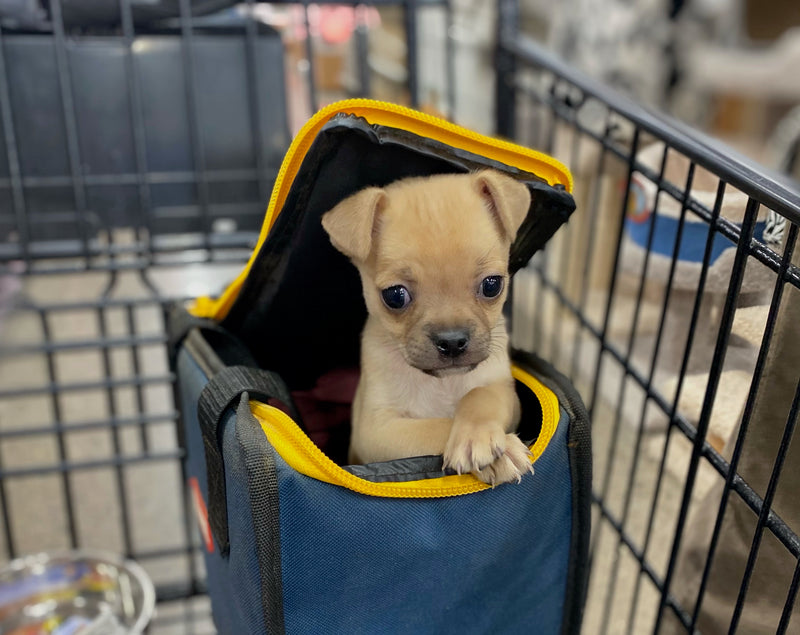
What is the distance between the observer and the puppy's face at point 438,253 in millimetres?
826

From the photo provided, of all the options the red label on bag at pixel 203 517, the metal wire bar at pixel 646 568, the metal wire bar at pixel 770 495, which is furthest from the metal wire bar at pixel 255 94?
the metal wire bar at pixel 770 495

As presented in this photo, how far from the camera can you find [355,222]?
2.72 ft

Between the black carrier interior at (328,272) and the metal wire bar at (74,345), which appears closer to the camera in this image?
the black carrier interior at (328,272)

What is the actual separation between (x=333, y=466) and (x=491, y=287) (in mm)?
289

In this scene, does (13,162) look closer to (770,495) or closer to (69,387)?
(69,387)

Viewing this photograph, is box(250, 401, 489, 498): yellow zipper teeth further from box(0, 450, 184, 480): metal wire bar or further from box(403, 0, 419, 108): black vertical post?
box(403, 0, 419, 108): black vertical post

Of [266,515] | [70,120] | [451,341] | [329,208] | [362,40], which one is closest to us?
[266,515]

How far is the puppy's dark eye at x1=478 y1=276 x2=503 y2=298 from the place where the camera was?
0.87 metres

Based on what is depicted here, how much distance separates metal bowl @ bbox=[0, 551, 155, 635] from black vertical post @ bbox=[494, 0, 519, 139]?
1.08 m

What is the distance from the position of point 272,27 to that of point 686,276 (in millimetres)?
818

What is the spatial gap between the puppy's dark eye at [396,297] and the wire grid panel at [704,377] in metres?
0.32

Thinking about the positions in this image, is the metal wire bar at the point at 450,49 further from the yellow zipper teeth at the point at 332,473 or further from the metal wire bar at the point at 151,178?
the yellow zipper teeth at the point at 332,473

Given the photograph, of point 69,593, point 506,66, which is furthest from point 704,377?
point 69,593

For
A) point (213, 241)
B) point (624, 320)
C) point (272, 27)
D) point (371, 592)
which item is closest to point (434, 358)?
point (371, 592)
